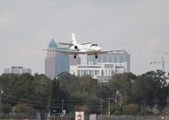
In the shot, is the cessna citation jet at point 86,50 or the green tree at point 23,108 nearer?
the cessna citation jet at point 86,50

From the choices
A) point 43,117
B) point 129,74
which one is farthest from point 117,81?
point 43,117

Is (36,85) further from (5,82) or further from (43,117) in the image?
(43,117)

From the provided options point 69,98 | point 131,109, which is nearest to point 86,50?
point 131,109

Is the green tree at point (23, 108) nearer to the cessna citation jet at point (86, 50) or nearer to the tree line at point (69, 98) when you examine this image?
the tree line at point (69, 98)

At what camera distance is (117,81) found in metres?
198

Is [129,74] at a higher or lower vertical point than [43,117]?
higher

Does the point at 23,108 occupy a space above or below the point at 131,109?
above

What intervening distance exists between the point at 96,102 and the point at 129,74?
1955cm

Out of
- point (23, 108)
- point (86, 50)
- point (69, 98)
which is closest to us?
point (86, 50)

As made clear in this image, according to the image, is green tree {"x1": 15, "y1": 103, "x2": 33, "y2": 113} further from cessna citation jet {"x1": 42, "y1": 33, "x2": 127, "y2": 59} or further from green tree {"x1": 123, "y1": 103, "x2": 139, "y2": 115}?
cessna citation jet {"x1": 42, "y1": 33, "x2": 127, "y2": 59}

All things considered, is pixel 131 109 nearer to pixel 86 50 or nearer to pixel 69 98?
pixel 69 98

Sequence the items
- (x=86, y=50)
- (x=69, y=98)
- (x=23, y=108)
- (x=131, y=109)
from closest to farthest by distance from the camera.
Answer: (x=86, y=50) → (x=23, y=108) → (x=131, y=109) → (x=69, y=98)

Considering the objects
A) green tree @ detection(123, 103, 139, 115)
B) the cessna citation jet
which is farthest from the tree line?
the cessna citation jet

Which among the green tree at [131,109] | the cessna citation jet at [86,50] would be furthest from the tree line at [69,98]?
the cessna citation jet at [86,50]
